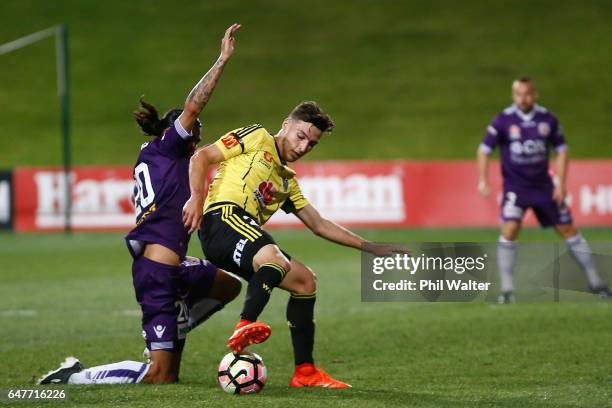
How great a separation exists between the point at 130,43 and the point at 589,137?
1777cm

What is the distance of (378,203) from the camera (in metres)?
23.4

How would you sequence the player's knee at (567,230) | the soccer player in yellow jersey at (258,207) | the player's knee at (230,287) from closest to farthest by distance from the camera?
1. the soccer player in yellow jersey at (258,207)
2. the player's knee at (230,287)
3. the player's knee at (567,230)

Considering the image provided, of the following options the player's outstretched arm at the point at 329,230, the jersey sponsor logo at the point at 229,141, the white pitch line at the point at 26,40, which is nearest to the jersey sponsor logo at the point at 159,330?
the player's outstretched arm at the point at 329,230

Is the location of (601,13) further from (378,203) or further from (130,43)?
(378,203)

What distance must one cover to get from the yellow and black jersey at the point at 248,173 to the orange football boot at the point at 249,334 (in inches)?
44.4

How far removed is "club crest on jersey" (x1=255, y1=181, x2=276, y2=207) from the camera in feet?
25.1

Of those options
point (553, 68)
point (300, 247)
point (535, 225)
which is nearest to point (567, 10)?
point (553, 68)

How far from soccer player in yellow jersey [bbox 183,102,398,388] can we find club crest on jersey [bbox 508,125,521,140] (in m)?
5.68

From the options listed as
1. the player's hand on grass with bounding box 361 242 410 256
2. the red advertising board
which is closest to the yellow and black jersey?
the player's hand on grass with bounding box 361 242 410 256

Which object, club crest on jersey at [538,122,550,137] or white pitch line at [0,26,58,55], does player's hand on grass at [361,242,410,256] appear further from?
white pitch line at [0,26,58,55]

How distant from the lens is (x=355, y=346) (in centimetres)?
992

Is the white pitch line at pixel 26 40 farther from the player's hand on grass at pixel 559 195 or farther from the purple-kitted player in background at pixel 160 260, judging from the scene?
the purple-kitted player in background at pixel 160 260

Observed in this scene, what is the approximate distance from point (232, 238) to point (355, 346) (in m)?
2.87

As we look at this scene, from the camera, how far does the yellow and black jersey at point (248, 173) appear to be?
757 centimetres
